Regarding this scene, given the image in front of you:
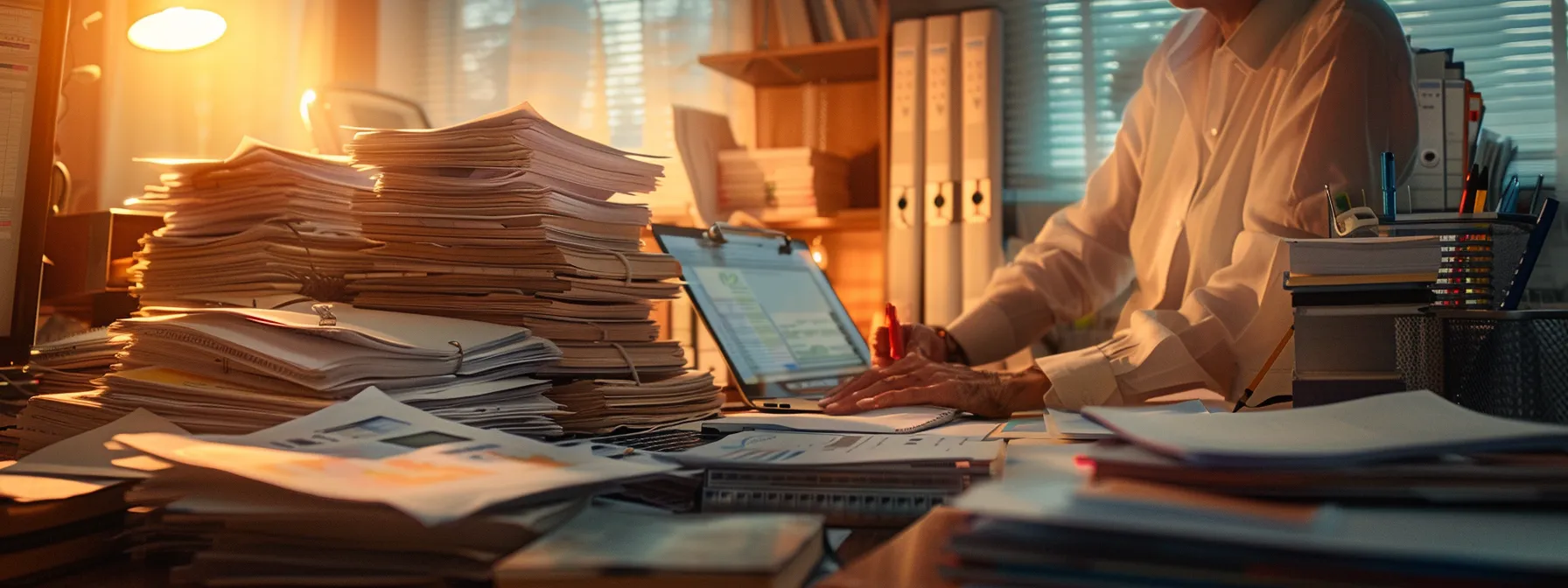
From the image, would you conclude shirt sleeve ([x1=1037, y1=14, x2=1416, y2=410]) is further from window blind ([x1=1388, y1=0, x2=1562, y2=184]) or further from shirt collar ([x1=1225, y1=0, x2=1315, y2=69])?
window blind ([x1=1388, y1=0, x2=1562, y2=184])

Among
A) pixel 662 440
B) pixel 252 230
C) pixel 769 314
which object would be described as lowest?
pixel 662 440

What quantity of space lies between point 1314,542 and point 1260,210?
120 cm

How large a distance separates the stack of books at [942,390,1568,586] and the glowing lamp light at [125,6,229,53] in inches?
94.4

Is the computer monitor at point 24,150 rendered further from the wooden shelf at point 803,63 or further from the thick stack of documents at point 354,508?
the wooden shelf at point 803,63

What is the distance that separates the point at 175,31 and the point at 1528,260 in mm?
2538

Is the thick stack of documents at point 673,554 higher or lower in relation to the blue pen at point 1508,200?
lower

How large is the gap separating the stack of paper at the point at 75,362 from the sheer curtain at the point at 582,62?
6.81ft

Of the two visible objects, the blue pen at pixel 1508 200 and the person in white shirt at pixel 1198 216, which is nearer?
the blue pen at pixel 1508 200

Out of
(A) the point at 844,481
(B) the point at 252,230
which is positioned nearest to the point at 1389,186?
(A) the point at 844,481

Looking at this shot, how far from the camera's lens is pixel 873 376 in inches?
49.6

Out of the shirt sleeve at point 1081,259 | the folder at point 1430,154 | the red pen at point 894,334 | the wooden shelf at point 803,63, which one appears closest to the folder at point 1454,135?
the folder at point 1430,154

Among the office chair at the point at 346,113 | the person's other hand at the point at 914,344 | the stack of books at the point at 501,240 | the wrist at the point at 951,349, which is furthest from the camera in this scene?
the office chair at the point at 346,113

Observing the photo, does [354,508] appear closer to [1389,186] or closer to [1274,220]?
[1389,186]

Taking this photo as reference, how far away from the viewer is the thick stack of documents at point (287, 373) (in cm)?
78
